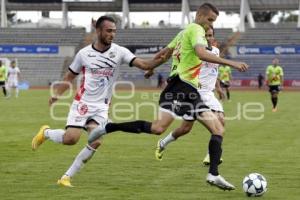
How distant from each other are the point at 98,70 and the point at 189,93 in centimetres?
124

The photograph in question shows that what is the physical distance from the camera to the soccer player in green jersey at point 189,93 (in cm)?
891

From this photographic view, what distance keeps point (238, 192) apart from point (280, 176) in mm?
1580

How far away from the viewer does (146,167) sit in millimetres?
11172

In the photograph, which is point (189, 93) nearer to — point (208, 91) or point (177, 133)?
point (208, 91)

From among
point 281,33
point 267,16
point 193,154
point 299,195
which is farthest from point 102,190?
point 267,16

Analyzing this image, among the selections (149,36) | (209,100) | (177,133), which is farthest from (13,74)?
(209,100)

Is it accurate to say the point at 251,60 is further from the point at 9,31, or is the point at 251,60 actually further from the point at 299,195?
the point at 299,195

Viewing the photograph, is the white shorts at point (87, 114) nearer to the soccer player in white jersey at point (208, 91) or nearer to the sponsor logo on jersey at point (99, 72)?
the sponsor logo on jersey at point (99, 72)

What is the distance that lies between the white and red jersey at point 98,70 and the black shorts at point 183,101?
27.5 inches

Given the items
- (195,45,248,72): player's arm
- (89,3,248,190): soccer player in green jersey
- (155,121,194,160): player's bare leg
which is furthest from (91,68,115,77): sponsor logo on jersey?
(155,121,194,160): player's bare leg

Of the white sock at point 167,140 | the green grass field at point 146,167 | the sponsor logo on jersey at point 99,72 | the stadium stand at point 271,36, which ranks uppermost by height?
the stadium stand at point 271,36

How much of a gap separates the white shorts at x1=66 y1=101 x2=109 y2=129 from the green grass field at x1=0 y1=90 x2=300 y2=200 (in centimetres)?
84

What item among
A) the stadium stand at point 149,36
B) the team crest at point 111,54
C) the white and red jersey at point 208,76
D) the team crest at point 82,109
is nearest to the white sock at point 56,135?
the team crest at point 82,109

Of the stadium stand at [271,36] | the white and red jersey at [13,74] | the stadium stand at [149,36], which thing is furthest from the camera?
the stadium stand at [149,36]
